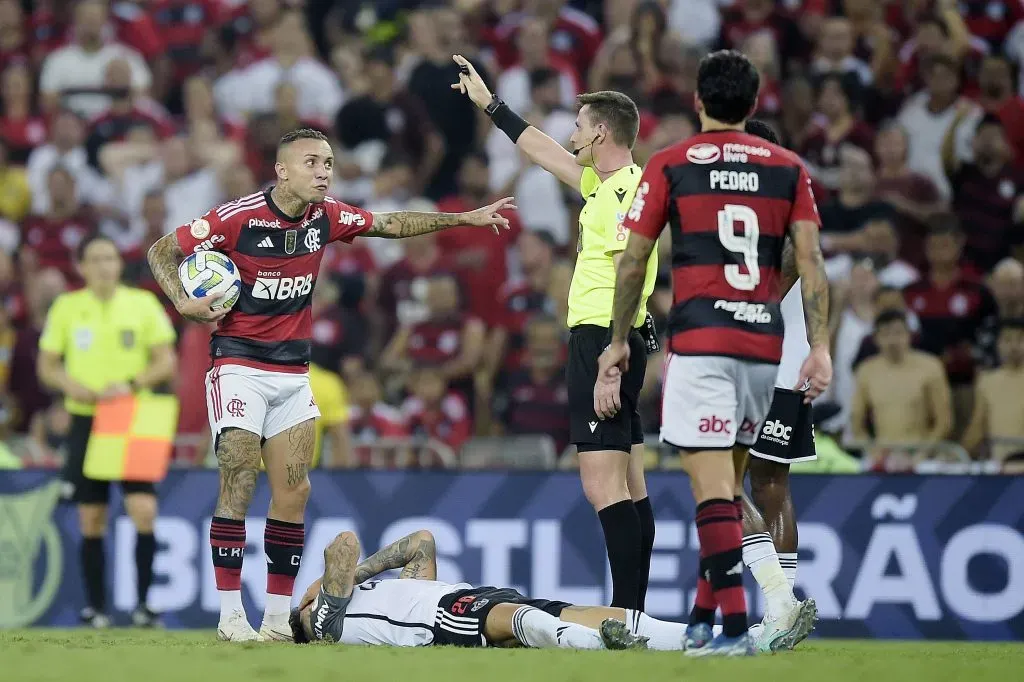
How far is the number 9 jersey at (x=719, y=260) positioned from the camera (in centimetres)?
667

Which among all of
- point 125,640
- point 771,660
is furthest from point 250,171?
point 771,660

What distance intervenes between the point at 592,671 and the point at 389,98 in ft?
34.6

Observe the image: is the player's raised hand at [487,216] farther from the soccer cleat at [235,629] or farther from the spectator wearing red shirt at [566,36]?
the spectator wearing red shirt at [566,36]

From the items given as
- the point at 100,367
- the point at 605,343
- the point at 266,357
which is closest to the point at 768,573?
the point at 605,343

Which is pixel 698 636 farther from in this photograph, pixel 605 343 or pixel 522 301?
pixel 522 301

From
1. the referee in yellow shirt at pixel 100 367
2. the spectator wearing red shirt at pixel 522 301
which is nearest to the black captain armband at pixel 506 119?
the referee in yellow shirt at pixel 100 367

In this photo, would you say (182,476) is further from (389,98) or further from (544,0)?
(544,0)

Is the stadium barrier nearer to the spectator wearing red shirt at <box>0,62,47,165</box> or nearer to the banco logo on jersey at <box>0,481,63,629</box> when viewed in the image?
the banco logo on jersey at <box>0,481,63,629</box>

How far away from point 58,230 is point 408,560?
333 inches

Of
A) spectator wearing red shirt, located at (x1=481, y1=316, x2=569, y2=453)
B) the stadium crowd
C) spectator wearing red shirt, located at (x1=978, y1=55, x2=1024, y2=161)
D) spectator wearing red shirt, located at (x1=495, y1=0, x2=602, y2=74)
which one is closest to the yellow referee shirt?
the stadium crowd

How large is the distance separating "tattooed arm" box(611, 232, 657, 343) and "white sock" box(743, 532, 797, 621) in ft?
5.16

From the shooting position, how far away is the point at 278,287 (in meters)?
8.43

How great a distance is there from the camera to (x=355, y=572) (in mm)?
8219

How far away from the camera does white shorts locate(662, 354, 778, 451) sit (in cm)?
666
